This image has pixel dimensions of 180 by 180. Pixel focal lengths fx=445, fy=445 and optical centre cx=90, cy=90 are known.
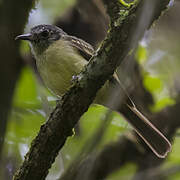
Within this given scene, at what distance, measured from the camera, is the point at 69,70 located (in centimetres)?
438

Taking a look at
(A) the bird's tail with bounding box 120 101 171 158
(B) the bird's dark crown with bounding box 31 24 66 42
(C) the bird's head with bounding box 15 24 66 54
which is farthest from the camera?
(B) the bird's dark crown with bounding box 31 24 66 42

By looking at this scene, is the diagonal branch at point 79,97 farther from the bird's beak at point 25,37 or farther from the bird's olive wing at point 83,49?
the bird's beak at point 25,37

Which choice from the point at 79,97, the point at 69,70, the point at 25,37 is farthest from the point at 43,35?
the point at 79,97

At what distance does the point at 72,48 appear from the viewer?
474 centimetres

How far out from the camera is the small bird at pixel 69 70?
14.3 feet

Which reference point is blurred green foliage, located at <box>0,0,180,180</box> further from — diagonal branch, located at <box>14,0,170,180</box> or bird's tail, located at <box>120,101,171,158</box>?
diagonal branch, located at <box>14,0,170,180</box>

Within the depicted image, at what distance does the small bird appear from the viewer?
437cm

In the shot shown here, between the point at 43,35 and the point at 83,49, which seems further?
the point at 43,35

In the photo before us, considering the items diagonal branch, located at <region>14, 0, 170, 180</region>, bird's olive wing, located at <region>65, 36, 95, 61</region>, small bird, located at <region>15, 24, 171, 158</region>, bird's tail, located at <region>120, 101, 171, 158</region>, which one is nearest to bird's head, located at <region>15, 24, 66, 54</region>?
small bird, located at <region>15, 24, 171, 158</region>

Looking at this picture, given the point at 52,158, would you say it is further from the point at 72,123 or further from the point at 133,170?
the point at 133,170

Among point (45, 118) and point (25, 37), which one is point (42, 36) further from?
point (45, 118)

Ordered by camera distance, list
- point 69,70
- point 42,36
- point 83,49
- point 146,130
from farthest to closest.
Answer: point 42,36 < point 83,49 < point 146,130 < point 69,70

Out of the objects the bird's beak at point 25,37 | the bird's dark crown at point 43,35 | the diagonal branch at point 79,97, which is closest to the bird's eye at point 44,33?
the bird's dark crown at point 43,35

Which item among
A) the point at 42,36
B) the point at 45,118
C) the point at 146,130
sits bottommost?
the point at 45,118
